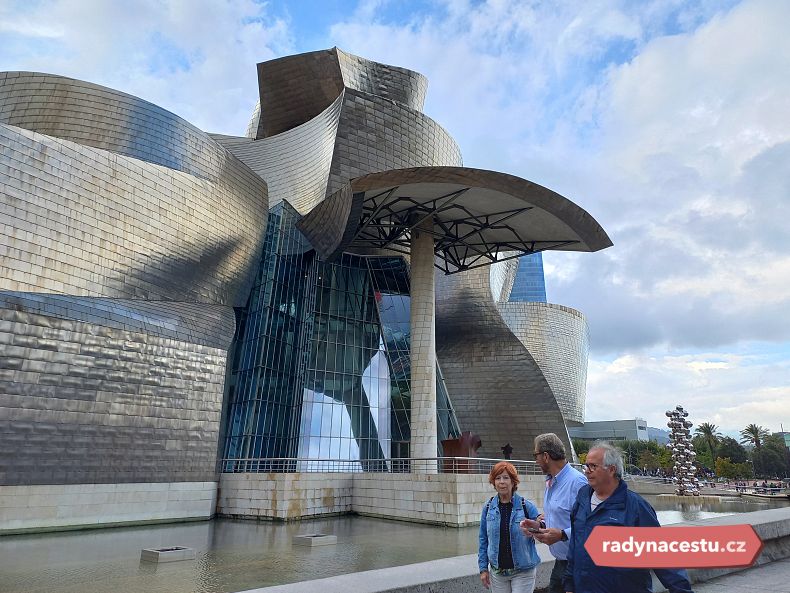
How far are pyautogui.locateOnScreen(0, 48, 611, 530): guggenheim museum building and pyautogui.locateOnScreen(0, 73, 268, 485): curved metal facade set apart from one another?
0.06 meters

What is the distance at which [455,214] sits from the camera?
75.2 ft

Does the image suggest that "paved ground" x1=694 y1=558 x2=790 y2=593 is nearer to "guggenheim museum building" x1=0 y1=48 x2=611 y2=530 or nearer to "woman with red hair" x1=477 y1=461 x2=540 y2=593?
"woman with red hair" x1=477 y1=461 x2=540 y2=593

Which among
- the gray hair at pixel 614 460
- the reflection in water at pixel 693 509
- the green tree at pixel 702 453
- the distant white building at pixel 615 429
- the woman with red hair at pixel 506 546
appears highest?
the distant white building at pixel 615 429

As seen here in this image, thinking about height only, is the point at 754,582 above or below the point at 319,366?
below

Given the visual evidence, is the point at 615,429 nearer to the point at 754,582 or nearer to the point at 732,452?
the point at 732,452

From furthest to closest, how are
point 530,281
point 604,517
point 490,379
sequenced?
point 530,281 → point 490,379 → point 604,517

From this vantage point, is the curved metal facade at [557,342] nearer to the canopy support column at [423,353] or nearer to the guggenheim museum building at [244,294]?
the guggenheim museum building at [244,294]

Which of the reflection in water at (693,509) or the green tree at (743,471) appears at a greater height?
the green tree at (743,471)

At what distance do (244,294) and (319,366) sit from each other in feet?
14.9

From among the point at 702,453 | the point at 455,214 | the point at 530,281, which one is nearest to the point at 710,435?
the point at 702,453

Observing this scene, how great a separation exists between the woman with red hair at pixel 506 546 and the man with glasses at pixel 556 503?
0.17m

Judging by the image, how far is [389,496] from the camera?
16.4m

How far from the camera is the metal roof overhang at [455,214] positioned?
18.3 metres

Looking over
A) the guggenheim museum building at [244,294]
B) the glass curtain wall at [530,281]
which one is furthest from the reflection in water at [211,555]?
the glass curtain wall at [530,281]
